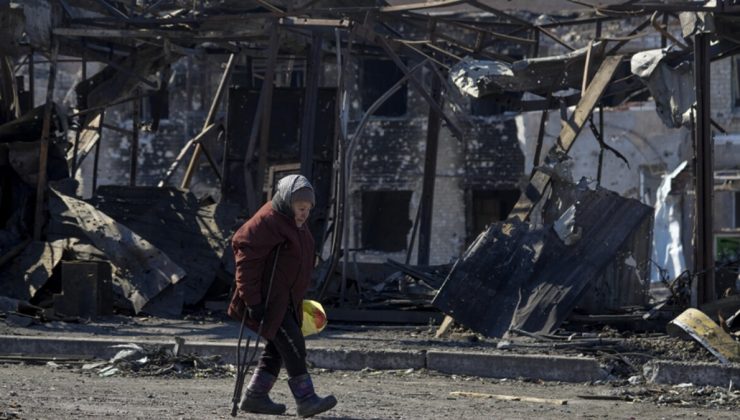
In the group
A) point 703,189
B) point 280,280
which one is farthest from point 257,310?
point 703,189

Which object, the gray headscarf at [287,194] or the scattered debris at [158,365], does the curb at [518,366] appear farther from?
the gray headscarf at [287,194]

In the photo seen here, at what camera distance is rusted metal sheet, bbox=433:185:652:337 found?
1332 centimetres

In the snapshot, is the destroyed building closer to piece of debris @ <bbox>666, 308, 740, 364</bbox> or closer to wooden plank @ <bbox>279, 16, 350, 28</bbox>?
wooden plank @ <bbox>279, 16, 350, 28</bbox>

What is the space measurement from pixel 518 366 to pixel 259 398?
11.5 feet

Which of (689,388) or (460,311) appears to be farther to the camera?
(460,311)

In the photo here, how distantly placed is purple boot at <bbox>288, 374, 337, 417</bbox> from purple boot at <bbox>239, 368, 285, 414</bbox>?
182 millimetres

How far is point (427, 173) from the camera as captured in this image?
64.3 feet

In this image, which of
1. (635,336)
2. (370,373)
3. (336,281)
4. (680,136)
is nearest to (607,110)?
(680,136)

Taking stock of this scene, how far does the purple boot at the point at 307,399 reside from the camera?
832cm

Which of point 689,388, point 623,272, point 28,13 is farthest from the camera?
point 28,13

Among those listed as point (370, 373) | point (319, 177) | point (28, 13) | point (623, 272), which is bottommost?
point (370, 373)

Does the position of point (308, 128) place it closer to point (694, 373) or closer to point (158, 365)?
point (158, 365)

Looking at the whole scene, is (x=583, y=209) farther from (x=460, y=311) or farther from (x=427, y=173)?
(x=427, y=173)

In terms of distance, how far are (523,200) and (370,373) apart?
11.8 feet
